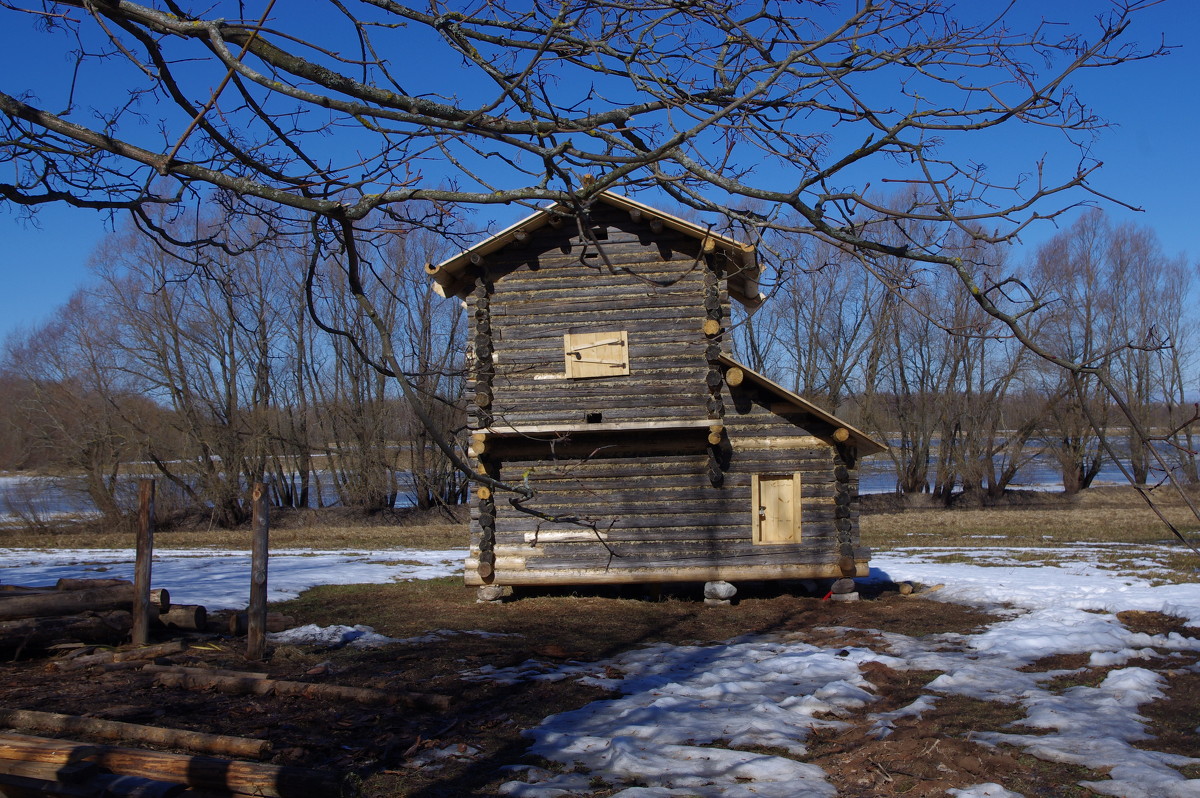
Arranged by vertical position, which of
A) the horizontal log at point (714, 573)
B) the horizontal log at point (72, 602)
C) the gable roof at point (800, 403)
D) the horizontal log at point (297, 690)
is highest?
the gable roof at point (800, 403)

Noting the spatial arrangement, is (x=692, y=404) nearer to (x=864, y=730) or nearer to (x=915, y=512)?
(x=864, y=730)

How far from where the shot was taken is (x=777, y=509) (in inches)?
532

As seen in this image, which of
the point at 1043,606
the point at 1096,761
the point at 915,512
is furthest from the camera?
the point at 915,512

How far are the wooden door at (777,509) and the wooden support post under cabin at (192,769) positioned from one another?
9.21m

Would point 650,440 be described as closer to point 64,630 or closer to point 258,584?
point 258,584

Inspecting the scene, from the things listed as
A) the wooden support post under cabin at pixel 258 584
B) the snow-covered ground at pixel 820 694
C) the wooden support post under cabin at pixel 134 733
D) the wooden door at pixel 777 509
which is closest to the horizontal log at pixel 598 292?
the wooden door at pixel 777 509

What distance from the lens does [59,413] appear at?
32000 mm

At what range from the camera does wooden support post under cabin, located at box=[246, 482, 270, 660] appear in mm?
8836

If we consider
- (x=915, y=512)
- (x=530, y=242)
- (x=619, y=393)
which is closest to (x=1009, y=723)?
(x=619, y=393)

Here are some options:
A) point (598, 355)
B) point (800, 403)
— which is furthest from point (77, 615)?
point (800, 403)

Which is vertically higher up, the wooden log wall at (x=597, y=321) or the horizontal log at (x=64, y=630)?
the wooden log wall at (x=597, y=321)

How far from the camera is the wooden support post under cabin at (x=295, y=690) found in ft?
24.3

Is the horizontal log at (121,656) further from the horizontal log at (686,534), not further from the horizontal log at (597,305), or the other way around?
the horizontal log at (597,305)

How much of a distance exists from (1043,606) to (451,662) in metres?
8.65
